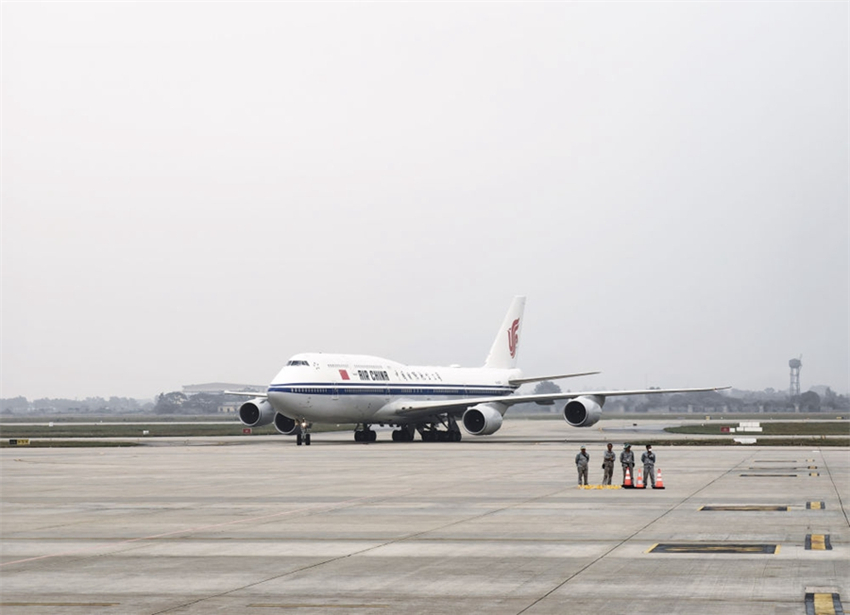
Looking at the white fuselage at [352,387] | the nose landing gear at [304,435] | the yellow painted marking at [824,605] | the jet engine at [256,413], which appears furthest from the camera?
the jet engine at [256,413]

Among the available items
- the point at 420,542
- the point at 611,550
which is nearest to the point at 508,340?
the point at 420,542

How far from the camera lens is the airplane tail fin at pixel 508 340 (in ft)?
246

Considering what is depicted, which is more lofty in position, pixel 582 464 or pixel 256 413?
pixel 256 413

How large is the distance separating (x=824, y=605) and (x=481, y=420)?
152ft

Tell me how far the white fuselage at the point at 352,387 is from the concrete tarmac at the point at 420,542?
1760 centimetres

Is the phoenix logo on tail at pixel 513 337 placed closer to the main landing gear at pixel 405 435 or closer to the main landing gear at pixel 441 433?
the main landing gear at pixel 441 433

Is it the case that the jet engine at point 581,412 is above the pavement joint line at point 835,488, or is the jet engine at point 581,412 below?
above

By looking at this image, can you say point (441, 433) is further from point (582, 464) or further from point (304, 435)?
point (582, 464)

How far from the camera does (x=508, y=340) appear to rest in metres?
75.8

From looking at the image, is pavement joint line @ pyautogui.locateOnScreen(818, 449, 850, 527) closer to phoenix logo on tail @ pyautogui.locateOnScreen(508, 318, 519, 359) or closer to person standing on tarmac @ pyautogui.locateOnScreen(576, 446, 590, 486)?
person standing on tarmac @ pyautogui.locateOnScreen(576, 446, 590, 486)

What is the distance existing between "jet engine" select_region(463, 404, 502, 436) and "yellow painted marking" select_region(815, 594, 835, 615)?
45314 millimetres

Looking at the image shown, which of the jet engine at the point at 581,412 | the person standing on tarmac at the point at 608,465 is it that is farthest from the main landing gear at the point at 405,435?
the person standing on tarmac at the point at 608,465

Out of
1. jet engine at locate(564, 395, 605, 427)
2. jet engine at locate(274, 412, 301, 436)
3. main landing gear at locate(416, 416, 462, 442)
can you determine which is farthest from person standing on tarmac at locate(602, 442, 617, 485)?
jet engine at locate(274, 412, 301, 436)

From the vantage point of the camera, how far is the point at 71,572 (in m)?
15.8
